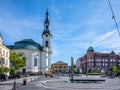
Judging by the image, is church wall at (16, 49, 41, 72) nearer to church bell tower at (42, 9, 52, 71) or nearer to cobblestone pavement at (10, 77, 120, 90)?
church bell tower at (42, 9, 52, 71)

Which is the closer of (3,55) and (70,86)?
(70,86)

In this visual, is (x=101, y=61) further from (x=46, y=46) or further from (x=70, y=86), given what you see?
(x=70, y=86)

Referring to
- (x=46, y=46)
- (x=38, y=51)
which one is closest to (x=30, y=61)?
(x=38, y=51)

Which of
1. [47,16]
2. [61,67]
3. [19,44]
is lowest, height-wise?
[61,67]

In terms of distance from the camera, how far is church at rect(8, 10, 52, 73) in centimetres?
11106

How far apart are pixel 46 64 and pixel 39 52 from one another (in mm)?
7853

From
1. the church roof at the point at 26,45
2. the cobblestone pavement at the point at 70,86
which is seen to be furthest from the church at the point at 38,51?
the cobblestone pavement at the point at 70,86

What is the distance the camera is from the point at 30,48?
113 metres

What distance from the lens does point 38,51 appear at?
11569 cm

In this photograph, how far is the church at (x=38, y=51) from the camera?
11106 centimetres

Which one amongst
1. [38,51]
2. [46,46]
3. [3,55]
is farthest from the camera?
[46,46]

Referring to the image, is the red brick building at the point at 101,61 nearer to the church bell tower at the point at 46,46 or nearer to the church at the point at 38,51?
the church at the point at 38,51

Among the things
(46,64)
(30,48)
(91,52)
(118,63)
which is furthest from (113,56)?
(30,48)

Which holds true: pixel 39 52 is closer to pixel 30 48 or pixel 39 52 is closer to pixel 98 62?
pixel 30 48
